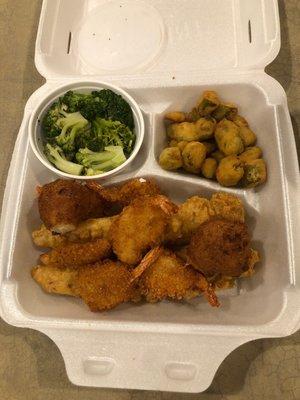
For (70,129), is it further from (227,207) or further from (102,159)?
(227,207)

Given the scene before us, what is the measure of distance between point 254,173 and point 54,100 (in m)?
0.85

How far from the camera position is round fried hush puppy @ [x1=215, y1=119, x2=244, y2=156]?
148 cm

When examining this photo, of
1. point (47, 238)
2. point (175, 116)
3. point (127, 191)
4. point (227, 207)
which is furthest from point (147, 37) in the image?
point (47, 238)

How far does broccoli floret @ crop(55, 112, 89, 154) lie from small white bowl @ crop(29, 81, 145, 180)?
85 millimetres

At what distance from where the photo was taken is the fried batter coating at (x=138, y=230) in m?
1.29

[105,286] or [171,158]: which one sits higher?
[171,158]

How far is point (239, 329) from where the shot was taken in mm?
1206

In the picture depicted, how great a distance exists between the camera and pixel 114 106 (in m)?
→ 1.56

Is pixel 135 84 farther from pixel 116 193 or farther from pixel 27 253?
pixel 27 253

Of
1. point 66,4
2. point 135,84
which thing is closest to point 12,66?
point 66,4

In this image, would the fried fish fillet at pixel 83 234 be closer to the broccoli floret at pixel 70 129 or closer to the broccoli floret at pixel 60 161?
the broccoli floret at pixel 60 161

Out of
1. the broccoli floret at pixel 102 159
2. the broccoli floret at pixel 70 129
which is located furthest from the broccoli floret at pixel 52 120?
the broccoli floret at pixel 102 159

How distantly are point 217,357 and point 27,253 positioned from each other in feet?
2.50

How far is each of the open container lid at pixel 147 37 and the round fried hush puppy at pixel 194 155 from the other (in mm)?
345
